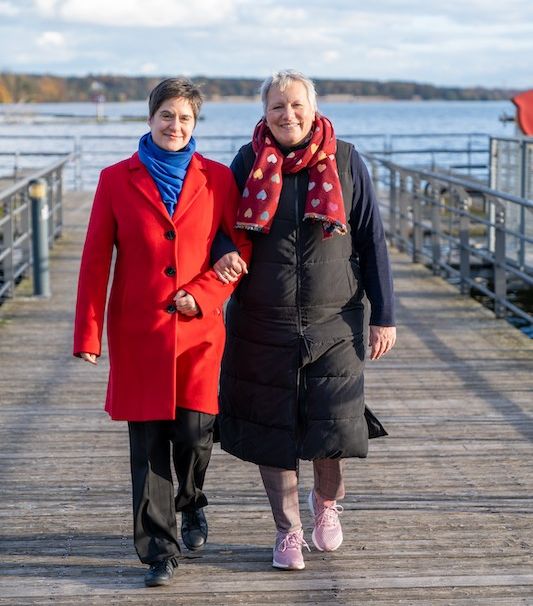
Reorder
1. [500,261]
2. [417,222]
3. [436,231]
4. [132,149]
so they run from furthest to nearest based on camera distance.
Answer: [132,149] < [417,222] < [436,231] < [500,261]

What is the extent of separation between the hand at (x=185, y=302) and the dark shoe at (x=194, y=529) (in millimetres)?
704

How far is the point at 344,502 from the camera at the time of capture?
14.4 ft

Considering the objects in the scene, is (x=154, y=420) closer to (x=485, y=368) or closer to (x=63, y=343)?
(x=485, y=368)

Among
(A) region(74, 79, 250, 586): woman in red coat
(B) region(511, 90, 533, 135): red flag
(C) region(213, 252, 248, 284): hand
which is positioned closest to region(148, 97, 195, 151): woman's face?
(A) region(74, 79, 250, 586): woman in red coat

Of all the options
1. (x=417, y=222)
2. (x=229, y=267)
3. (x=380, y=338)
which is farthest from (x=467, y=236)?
(x=229, y=267)

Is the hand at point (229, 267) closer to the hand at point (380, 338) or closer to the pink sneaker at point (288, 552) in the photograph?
the hand at point (380, 338)

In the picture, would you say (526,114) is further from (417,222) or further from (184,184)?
(184,184)

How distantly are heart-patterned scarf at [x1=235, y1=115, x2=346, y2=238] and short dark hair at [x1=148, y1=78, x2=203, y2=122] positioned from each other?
0.72ft

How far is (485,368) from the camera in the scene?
673 cm

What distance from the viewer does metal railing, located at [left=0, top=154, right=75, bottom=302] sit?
29.6ft

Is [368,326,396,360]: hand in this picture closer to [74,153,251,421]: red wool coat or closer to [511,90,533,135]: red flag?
[74,153,251,421]: red wool coat

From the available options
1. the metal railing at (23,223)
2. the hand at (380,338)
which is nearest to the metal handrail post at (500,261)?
the metal railing at (23,223)

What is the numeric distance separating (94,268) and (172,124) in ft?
1.48

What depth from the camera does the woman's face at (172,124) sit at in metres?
3.44
